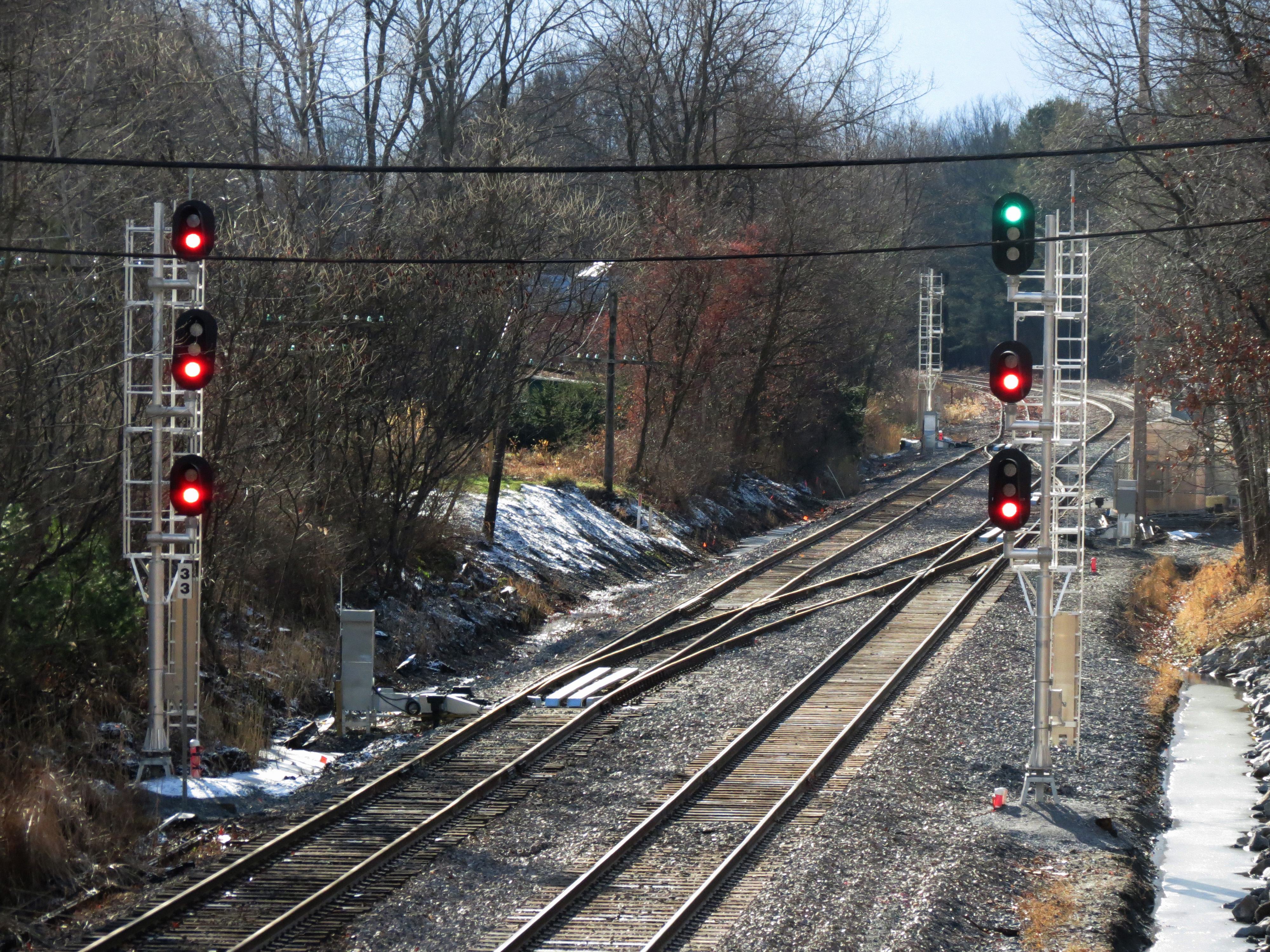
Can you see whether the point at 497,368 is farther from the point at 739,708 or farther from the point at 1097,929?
the point at 1097,929

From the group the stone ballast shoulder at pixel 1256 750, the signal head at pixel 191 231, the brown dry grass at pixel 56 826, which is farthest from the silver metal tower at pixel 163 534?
the stone ballast shoulder at pixel 1256 750

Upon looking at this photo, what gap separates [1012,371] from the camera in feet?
38.1

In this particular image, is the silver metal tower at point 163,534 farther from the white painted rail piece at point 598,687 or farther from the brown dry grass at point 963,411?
the brown dry grass at point 963,411

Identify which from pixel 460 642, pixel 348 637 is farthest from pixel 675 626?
pixel 348 637

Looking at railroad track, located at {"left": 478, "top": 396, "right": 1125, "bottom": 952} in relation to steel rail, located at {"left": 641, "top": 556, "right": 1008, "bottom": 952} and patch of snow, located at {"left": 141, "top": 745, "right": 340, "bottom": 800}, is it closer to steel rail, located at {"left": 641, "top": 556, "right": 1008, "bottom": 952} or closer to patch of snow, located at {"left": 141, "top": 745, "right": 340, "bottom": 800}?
steel rail, located at {"left": 641, "top": 556, "right": 1008, "bottom": 952}

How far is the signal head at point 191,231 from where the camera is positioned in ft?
37.7

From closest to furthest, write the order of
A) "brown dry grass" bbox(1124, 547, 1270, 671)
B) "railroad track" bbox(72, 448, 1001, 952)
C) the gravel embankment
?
"railroad track" bbox(72, 448, 1001, 952) → the gravel embankment → "brown dry grass" bbox(1124, 547, 1270, 671)

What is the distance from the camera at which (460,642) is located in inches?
766

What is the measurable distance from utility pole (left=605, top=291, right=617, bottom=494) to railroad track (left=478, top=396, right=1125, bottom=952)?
385 inches

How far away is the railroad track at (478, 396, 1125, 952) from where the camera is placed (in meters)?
9.17

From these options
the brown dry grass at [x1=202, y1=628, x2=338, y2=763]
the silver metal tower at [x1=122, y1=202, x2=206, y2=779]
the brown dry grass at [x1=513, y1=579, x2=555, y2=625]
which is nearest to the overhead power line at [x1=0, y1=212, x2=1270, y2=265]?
the silver metal tower at [x1=122, y1=202, x2=206, y2=779]

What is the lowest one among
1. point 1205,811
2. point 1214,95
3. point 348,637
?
point 1205,811

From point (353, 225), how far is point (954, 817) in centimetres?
1717

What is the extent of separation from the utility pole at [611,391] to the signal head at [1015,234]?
15.5 m
